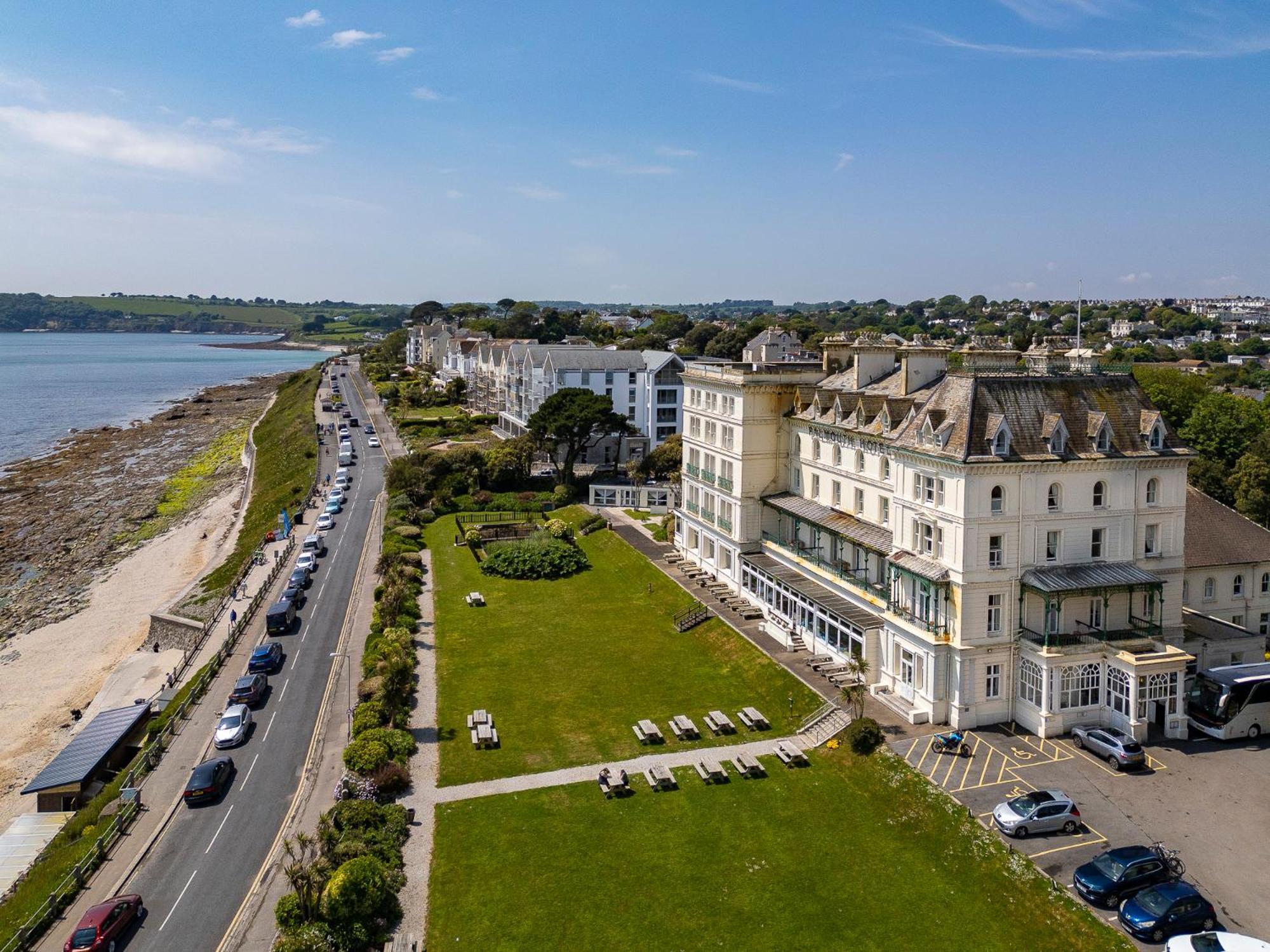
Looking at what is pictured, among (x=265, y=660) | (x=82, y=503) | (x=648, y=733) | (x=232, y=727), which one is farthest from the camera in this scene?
(x=82, y=503)

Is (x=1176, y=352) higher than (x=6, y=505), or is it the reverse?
(x=1176, y=352)

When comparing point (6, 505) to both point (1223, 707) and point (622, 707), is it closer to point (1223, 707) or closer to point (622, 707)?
point (622, 707)

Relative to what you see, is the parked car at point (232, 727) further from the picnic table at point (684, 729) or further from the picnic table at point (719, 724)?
the picnic table at point (719, 724)

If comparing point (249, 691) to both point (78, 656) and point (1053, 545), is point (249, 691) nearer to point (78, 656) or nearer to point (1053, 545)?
point (78, 656)

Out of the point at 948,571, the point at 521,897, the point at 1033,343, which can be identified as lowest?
the point at 521,897

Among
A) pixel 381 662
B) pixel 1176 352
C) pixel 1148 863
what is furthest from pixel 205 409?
pixel 1176 352

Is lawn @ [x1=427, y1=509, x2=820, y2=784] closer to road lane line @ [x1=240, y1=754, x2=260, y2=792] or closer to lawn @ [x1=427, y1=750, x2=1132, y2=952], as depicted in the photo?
lawn @ [x1=427, y1=750, x2=1132, y2=952]

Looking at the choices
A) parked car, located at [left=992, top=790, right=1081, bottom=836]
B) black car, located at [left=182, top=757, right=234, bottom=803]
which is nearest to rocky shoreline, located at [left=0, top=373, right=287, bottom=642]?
black car, located at [left=182, top=757, right=234, bottom=803]

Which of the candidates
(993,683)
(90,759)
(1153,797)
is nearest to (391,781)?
(90,759)
